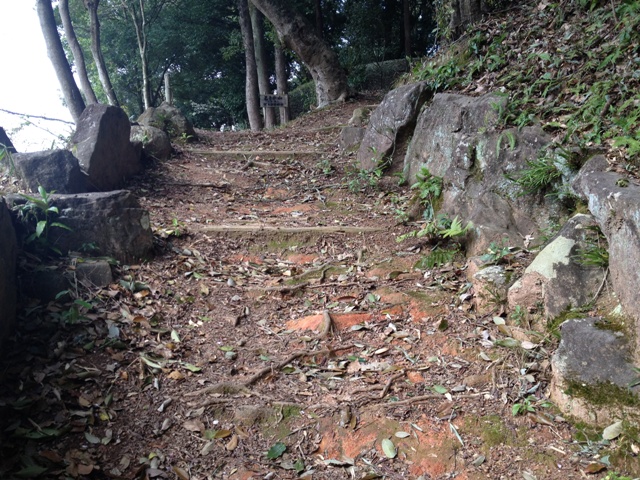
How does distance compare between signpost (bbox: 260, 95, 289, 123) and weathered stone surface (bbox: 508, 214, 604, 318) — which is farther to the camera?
signpost (bbox: 260, 95, 289, 123)

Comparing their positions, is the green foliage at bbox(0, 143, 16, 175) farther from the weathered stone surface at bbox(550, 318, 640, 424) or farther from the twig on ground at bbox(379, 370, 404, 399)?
the weathered stone surface at bbox(550, 318, 640, 424)

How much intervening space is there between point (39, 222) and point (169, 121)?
227 inches

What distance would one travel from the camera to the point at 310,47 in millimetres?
11906

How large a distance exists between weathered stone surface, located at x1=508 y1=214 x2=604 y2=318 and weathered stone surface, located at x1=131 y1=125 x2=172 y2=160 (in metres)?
6.06

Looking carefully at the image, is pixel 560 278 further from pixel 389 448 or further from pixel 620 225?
pixel 389 448

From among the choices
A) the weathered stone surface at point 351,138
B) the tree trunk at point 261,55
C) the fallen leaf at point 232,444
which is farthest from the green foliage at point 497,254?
the tree trunk at point 261,55

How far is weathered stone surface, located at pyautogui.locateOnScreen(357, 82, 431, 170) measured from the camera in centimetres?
656

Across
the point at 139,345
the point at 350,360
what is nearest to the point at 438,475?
the point at 350,360

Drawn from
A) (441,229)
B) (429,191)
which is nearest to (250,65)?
(429,191)

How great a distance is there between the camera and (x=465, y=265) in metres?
4.35

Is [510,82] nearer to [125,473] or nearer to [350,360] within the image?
[350,360]

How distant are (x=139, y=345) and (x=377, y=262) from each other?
2.25 m

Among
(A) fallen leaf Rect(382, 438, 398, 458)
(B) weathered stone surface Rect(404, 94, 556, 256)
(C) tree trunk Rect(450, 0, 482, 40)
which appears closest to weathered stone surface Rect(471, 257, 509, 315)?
(B) weathered stone surface Rect(404, 94, 556, 256)

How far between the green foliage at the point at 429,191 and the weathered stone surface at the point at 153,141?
441 centimetres
